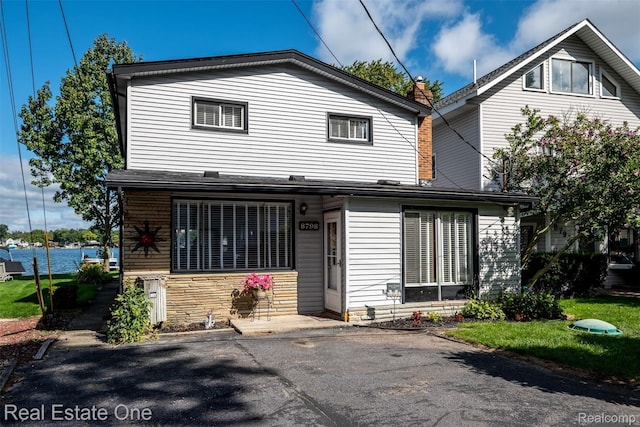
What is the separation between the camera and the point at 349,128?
1279 cm

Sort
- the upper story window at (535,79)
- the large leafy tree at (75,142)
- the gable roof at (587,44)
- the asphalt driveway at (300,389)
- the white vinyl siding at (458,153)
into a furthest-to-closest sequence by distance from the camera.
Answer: the large leafy tree at (75,142)
the upper story window at (535,79)
the white vinyl siding at (458,153)
the gable roof at (587,44)
the asphalt driveway at (300,389)

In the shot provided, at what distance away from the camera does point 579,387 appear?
585cm

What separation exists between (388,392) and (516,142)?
11757 millimetres

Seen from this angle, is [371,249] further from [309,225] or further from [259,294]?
[259,294]

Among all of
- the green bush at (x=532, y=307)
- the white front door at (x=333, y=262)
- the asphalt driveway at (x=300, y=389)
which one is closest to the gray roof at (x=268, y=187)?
the white front door at (x=333, y=262)

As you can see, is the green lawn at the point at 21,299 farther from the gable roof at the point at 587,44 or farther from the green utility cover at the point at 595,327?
the gable roof at the point at 587,44

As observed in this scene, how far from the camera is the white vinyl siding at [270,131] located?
10.7 metres

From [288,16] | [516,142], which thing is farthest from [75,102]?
[516,142]

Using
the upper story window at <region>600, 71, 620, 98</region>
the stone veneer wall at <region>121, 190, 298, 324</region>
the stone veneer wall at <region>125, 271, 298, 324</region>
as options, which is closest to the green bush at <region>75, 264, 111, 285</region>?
the stone veneer wall at <region>121, 190, 298, 324</region>

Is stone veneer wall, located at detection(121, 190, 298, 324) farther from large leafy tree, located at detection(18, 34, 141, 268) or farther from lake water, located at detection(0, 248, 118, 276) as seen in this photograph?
large leafy tree, located at detection(18, 34, 141, 268)

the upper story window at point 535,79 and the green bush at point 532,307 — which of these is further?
the upper story window at point 535,79

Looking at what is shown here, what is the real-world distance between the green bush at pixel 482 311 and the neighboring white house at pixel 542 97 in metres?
6.68

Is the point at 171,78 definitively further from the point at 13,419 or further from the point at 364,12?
the point at 13,419

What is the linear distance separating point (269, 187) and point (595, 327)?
708cm
